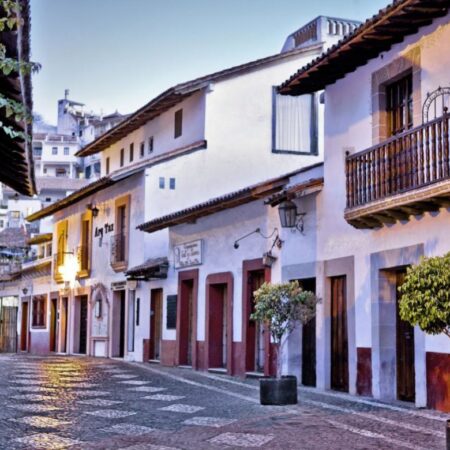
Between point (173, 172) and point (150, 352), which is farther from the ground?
point (173, 172)

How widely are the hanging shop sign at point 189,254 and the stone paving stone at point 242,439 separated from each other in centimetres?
1125

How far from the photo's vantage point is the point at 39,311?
36344 mm

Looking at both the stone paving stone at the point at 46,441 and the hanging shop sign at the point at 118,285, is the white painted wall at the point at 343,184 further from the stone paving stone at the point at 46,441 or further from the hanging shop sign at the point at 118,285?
the hanging shop sign at the point at 118,285

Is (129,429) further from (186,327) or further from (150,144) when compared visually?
(150,144)

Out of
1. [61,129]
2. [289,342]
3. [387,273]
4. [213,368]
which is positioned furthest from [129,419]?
[61,129]

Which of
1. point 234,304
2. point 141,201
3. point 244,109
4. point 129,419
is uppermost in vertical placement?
point 244,109

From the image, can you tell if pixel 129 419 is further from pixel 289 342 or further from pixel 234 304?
pixel 234 304

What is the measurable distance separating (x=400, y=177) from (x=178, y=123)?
13876mm

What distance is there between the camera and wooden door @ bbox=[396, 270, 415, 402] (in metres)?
12.9

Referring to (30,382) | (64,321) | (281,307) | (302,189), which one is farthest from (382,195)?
(64,321)

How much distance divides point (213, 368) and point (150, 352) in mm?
4714

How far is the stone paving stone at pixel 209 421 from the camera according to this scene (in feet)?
33.0

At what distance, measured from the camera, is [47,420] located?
10297 mm

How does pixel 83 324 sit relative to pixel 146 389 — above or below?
above
